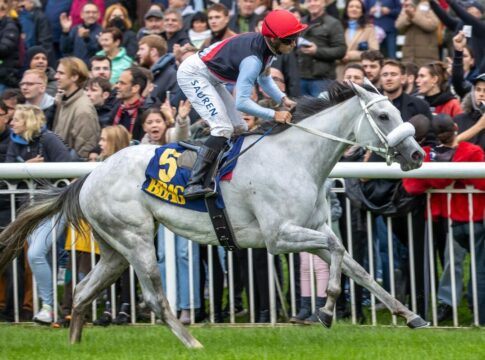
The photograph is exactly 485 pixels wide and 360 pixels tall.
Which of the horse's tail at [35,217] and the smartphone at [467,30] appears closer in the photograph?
the horse's tail at [35,217]

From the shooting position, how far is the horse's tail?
369 inches

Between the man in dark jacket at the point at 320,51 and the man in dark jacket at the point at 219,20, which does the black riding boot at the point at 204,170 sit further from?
the man in dark jacket at the point at 320,51

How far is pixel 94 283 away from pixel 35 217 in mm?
745

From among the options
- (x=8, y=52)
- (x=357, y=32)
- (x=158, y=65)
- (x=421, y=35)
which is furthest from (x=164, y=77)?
(x=421, y=35)

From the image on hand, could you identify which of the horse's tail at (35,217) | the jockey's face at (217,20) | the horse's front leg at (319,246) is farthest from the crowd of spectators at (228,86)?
the horse's front leg at (319,246)

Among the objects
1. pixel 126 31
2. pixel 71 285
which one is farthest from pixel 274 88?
pixel 126 31

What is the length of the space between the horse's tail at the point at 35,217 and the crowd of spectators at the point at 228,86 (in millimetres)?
814

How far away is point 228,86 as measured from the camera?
480 inches

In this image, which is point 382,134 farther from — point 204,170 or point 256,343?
point 256,343

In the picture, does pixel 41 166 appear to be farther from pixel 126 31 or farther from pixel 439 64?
pixel 126 31

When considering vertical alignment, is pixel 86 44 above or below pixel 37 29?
below

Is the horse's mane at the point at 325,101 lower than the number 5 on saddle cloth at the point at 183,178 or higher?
higher

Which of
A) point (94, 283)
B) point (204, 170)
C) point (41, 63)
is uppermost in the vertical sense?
point (204, 170)

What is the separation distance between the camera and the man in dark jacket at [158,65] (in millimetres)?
12664
